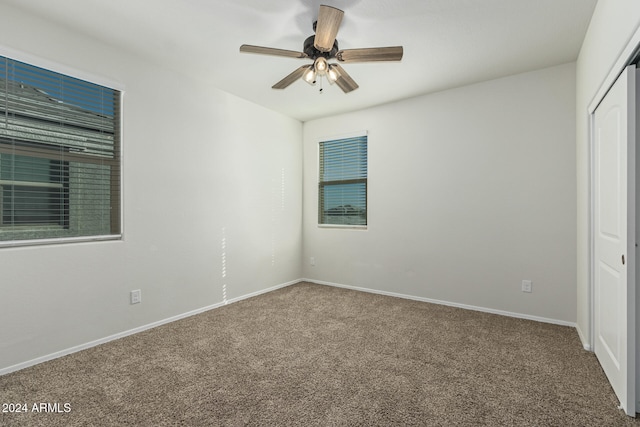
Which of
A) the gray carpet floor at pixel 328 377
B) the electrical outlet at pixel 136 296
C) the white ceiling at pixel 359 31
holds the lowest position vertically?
the gray carpet floor at pixel 328 377

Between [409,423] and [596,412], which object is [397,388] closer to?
[409,423]

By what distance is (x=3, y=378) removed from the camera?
2086mm

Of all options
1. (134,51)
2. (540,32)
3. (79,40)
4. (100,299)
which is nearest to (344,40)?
(540,32)

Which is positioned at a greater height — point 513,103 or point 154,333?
point 513,103

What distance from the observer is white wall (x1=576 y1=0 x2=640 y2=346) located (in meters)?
1.66

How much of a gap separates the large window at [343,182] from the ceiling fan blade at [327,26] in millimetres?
2328

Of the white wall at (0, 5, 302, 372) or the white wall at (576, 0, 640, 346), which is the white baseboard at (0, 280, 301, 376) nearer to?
the white wall at (0, 5, 302, 372)

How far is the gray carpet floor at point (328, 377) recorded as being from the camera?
171cm

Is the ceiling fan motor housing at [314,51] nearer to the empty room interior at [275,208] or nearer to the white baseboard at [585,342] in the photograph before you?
the empty room interior at [275,208]

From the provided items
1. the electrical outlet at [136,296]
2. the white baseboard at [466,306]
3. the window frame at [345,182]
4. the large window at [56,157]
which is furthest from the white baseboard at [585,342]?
the large window at [56,157]

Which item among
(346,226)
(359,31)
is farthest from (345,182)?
(359,31)

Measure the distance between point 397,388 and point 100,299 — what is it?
2.42 metres

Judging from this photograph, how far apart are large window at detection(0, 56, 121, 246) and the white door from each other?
3608mm

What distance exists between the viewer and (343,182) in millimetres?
4625
